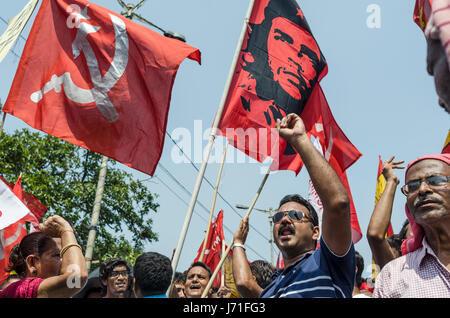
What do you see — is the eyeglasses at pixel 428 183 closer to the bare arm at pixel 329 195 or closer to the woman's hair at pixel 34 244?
the bare arm at pixel 329 195

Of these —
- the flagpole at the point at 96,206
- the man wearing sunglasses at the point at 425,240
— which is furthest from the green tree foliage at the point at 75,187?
the man wearing sunglasses at the point at 425,240

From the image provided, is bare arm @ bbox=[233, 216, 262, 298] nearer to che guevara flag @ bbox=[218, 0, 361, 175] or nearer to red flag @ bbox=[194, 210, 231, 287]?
che guevara flag @ bbox=[218, 0, 361, 175]

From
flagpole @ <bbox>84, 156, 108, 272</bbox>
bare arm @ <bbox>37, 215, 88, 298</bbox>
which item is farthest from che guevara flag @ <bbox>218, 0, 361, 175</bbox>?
flagpole @ <bbox>84, 156, 108, 272</bbox>

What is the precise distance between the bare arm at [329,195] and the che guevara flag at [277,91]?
2.85 metres

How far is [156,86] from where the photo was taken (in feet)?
16.0

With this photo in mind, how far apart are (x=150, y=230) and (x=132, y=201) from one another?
58.5 inches

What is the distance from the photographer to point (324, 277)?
218 cm

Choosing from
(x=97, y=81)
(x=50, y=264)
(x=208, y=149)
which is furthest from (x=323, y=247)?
(x=97, y=81)

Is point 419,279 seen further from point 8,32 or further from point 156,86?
point 8,32

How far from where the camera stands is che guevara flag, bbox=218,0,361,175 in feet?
16.8

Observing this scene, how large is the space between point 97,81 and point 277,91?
1.91 metres

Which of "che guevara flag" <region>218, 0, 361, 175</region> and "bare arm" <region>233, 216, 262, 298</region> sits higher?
"che guevara flag" <region>218, 0, 361, 175</region>

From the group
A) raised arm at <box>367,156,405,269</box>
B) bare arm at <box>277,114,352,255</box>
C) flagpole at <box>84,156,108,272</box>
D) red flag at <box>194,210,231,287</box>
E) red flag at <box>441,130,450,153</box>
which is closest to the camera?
bare arm at <box>277,114,352,255</box>

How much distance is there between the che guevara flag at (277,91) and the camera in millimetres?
5125
